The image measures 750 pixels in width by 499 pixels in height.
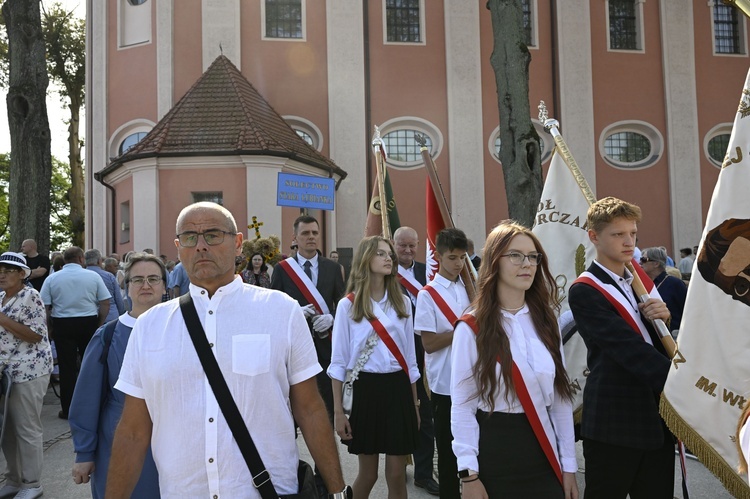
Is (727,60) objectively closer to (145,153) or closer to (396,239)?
(145,153)

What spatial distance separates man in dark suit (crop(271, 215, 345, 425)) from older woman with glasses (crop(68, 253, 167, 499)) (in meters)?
2.72

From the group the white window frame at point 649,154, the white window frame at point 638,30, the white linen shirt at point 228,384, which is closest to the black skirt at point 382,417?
the white linen shirt at point 228,384

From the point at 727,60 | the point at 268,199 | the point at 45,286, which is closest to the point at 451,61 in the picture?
the point at 268,199

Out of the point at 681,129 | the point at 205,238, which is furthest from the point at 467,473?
the point at 681,129

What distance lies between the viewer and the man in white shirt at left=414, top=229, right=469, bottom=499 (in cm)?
538

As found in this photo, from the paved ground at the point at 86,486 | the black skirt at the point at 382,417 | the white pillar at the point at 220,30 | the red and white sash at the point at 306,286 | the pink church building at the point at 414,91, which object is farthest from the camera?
the white pillar at the point at 220,30

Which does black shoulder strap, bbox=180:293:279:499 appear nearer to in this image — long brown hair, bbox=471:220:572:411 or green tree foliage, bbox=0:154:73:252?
long brown hair, bbox=471:220:572:411

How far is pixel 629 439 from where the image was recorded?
12.8 ft

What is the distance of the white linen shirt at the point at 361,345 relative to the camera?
5.39m

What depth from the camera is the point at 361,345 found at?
541cm

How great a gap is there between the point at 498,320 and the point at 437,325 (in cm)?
197

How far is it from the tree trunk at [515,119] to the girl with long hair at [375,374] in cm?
627

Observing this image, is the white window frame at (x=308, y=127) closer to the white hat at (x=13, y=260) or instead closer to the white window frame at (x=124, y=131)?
the white window frame at (x=124, y=131)

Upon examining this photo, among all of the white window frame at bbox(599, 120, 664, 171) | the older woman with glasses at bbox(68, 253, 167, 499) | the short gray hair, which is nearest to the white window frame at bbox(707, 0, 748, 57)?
the white window frame at bbox(599, 120, 664, 171)
